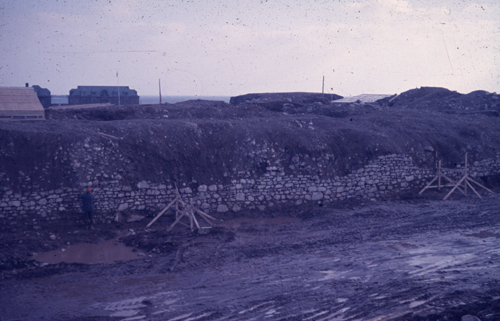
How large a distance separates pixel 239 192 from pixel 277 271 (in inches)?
209

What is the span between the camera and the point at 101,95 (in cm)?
4819

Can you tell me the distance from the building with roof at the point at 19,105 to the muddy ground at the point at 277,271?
648 centimetres

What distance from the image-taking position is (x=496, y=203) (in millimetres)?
14633

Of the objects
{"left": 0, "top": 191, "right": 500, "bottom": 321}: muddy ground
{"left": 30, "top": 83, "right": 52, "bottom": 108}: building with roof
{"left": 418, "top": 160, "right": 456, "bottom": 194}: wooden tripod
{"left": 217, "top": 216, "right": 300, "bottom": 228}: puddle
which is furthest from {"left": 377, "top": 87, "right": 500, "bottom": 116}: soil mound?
{"left": 30, "top": 83, "right": 52, "bottom": 108}: building with roof

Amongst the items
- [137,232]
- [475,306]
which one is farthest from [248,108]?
[475,306]

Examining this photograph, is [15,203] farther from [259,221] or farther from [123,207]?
[259,221]

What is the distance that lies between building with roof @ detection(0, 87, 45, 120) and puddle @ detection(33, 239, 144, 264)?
7.54 meters

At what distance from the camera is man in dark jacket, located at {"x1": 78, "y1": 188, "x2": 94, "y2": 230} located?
1182 cm

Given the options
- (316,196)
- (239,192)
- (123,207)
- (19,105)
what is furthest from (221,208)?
(19,105)

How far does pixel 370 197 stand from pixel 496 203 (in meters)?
4.88

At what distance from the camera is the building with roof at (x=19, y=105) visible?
1516 centimetres

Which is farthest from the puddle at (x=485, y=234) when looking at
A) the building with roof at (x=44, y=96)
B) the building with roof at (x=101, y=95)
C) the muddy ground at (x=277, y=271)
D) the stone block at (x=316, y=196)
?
the building with roof at (x=101, y=95)

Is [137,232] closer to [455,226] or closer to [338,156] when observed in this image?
[338,156]

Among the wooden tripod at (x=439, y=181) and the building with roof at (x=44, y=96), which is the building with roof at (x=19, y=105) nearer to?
the wooden tripod at (x=439, y=181)
